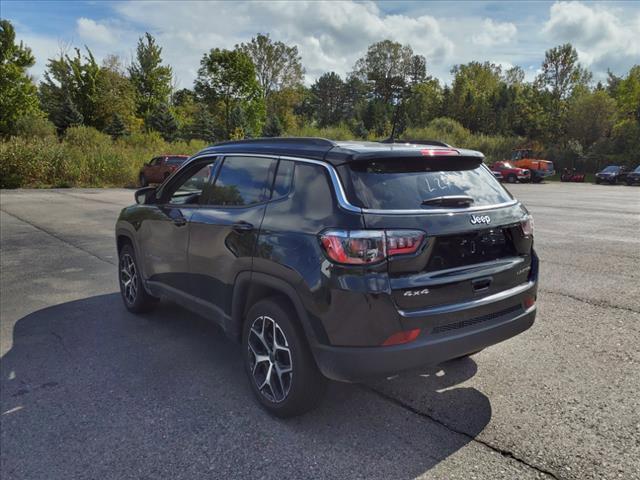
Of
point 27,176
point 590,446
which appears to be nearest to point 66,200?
point 27,176

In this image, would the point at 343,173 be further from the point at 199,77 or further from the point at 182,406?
the point at 199,77

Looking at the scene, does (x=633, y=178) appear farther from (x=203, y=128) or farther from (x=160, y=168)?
Answer: (x=203, y=128)

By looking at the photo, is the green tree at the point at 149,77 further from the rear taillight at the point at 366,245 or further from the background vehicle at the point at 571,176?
the rear taillight at the point at 366,245

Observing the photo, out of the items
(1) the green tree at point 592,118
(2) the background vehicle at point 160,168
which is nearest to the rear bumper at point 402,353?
(2) the background vehicle at point 160,168

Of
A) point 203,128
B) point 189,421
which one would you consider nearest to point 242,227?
point 189,421

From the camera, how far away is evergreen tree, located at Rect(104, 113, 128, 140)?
41.4 meters

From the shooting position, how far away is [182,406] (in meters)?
3.33

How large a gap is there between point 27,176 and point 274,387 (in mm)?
27924

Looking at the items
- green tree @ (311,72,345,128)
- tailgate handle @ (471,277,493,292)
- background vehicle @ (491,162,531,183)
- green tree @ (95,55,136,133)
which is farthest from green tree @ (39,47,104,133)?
Answer: green tree @ (311,72,345,128)

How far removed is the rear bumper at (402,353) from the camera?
8.75 feet

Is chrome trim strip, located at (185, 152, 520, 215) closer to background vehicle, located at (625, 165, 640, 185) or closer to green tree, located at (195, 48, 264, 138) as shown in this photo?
background vehicle, located at (625, 165, 640, 185)

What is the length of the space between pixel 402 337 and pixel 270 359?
3.11 ft

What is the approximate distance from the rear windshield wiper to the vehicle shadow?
4.36 feet

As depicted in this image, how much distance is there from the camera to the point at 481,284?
298 cm
